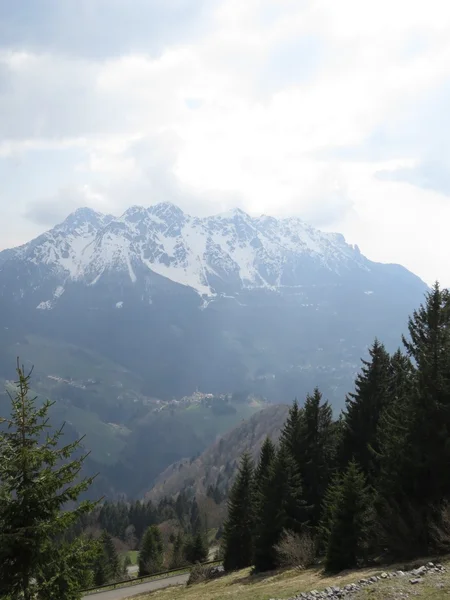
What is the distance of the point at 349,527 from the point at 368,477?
11.1 meters

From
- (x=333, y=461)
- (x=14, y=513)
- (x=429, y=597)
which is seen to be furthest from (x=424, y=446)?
(x=14, y=513)

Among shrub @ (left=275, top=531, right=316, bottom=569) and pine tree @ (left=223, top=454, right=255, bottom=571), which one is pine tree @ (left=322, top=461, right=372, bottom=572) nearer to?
shrub @ (left=275, top=531, right=316, bottom=569)

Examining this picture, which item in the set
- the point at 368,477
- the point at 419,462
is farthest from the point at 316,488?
the point at 419,462

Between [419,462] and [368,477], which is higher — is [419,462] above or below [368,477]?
above

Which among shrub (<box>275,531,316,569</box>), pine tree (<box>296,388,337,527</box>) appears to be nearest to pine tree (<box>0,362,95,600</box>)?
shrub (<box>275,531,316,569</box>)

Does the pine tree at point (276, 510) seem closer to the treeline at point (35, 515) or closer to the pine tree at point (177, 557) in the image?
the treeline at point (35, 515)

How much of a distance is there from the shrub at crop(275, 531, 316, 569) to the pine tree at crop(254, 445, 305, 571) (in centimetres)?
154

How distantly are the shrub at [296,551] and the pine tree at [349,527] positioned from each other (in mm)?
5912

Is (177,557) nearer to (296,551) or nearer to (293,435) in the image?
(293,435)

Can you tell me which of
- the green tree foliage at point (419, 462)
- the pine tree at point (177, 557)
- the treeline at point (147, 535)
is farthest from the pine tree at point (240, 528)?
the pine tree at point (177, 557)

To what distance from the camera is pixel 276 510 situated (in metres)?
37.4

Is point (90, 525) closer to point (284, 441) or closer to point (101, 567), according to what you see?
point (101, 567)

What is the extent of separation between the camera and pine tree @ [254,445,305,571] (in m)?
36.7

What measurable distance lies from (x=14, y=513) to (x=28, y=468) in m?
1.41
